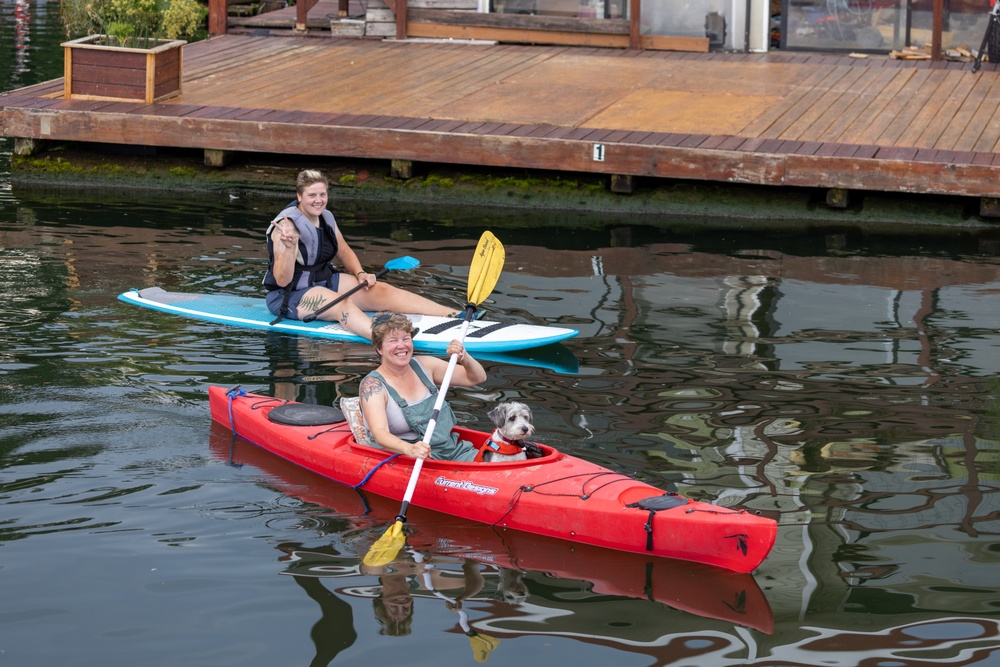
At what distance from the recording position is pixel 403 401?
6.04 meters

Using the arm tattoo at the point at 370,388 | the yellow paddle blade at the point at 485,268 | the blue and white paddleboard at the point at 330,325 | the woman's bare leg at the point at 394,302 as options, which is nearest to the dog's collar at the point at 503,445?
the arm tattoo at the point at 370,388

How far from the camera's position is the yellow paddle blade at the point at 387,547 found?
5.28 meters

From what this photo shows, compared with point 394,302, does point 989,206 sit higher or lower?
higher

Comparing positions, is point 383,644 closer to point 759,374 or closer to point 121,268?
point 759,374

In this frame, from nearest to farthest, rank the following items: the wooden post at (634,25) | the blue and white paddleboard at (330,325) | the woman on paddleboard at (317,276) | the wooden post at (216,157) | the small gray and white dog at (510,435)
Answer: the small gray and white dog at (510,435)
the blue and white paddleboard at (330,325)
the woman on paddleboard at (317,276)
the wooden post at (216,157)
the wooden post at (634,25)

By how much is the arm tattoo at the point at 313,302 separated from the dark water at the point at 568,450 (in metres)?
0.32

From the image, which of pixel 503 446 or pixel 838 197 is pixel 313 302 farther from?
pixel 838 197

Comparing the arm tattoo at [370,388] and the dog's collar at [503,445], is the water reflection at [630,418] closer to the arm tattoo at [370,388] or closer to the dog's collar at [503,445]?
the dog's collar at [503,445]

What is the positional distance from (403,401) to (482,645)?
5.37 feet

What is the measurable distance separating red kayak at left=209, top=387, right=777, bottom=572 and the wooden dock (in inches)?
186

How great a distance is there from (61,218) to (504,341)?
184 inches

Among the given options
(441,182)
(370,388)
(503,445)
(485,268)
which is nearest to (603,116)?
(441,182)

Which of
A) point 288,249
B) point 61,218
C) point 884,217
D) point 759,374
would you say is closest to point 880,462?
point 759,374

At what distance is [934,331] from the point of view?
8.07 m
